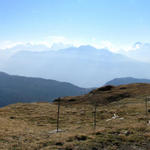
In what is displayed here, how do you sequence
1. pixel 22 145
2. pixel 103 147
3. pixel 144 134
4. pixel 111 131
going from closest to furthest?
pixel 103 147 < pixel 22 145 < pixel 144 134 < pixel 111 131

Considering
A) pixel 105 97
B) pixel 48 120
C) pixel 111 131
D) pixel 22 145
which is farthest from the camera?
pixel 105 97

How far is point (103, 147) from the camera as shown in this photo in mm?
13039

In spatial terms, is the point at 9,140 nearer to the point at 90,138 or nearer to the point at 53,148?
the point at 53,148

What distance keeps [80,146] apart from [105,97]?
159 feet

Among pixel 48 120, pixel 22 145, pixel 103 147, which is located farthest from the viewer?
pixel 48 120

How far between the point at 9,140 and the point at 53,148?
4.83 metres

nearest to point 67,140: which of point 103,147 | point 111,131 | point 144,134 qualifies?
point 103,147

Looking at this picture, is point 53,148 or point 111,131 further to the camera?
point 111,131

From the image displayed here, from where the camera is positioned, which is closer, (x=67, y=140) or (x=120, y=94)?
(x=67, y=140)

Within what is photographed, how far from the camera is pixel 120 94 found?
61719 millimetres

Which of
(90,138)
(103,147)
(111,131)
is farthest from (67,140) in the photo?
(111,131)

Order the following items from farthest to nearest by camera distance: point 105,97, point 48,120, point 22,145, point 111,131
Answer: point 105,97 < point 48,120 < point 111,131 < point 22,145

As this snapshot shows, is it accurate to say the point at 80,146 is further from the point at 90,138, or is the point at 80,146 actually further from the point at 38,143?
the point at 38,143

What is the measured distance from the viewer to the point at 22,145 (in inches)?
564
